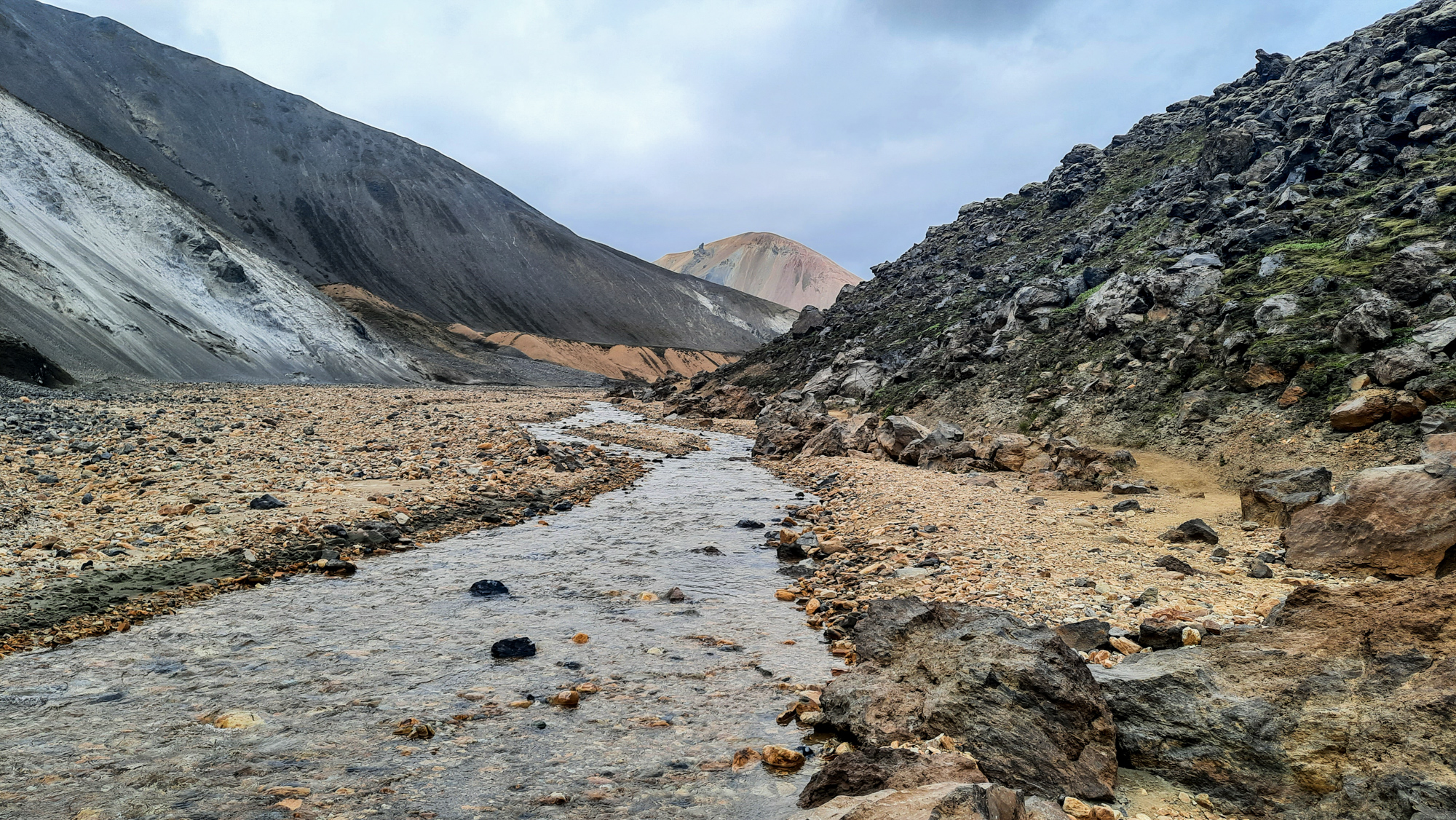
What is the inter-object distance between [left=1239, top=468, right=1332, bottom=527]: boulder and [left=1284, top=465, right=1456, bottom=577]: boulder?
5.48 ft

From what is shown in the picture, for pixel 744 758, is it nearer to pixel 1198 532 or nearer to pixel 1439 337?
pixel 1198 532

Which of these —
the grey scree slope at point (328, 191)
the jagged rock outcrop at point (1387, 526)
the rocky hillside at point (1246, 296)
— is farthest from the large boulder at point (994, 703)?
the grey scree slope at point (328, 191)

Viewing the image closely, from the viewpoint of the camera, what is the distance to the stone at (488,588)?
8719 millimetres

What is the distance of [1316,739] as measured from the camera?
392 centimetres

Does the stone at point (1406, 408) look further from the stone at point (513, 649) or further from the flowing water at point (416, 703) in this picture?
the stone at point (513, 649)

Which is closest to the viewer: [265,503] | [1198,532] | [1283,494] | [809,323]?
[1198,532]

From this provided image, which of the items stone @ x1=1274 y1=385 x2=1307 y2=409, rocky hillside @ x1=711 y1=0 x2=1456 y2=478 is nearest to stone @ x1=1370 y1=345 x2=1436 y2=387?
rocky hillside @ x1=711 y1=0 x2=1456 y2=478

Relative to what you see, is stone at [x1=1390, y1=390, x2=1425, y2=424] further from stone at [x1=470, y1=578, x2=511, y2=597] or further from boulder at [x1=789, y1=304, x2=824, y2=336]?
boulder at [x1=789, y1=304, x2=824, y2=336]

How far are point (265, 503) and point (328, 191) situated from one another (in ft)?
397

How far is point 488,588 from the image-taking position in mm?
8852

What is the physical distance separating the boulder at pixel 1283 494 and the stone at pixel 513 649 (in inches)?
384

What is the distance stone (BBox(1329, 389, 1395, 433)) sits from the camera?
40.0 ft

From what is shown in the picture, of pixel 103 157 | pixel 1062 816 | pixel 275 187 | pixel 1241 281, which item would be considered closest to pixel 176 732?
pixel 1062 816

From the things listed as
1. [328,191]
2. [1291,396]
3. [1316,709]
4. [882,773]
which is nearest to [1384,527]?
[1316,709]
